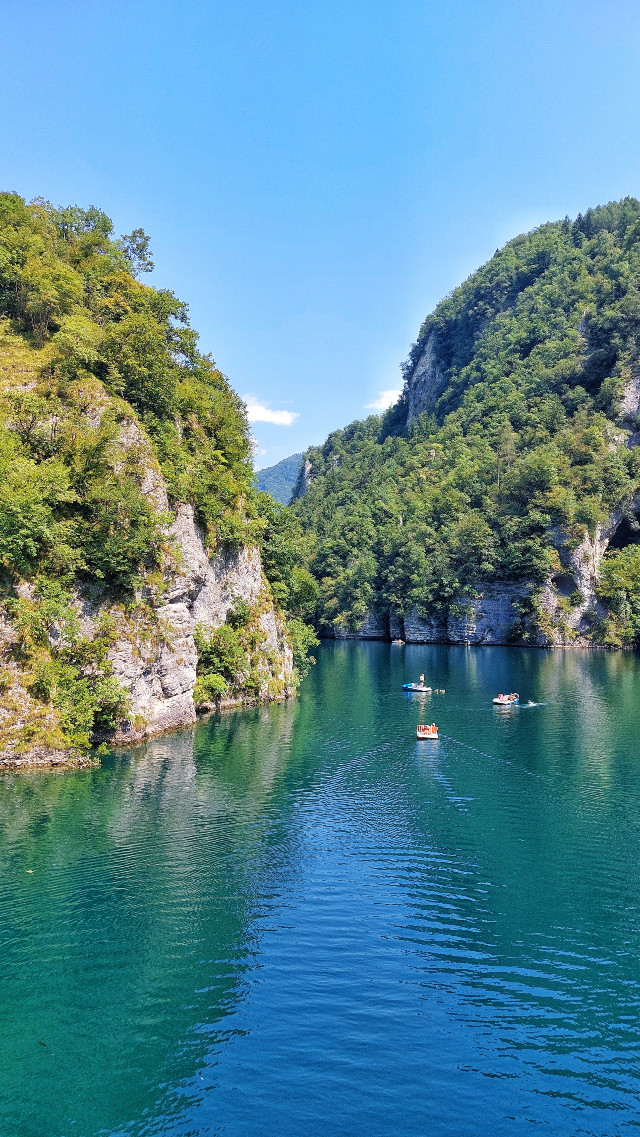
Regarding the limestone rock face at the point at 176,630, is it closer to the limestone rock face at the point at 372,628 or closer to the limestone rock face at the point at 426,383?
the limestone rock face at the point at 372,628

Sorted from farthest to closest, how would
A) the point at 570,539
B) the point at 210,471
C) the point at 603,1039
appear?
the point at 570,539
the point at 210,471
the point at 603,1039

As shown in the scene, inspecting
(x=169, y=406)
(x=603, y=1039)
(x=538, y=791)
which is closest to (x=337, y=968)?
(x=603, y=1039)

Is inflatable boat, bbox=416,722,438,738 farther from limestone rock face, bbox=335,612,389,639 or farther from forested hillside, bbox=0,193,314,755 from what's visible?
limestone rock face, bbox=335,612,389,639

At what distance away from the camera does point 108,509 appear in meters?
34.4

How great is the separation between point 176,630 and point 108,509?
26.2ft

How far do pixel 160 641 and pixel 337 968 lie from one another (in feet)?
78.6

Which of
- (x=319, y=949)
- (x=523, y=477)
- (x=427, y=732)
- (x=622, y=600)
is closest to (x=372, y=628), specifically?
(x=523, y=477)

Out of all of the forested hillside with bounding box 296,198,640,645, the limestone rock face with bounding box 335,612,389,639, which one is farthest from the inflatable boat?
the limestone rock face with bounding box 335,612,389,639

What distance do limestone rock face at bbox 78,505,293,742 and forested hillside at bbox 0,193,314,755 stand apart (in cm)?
12

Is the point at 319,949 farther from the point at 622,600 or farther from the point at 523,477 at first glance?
the point at 523,477

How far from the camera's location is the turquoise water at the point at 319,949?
1140 centimetres

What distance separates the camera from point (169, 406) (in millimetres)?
43156

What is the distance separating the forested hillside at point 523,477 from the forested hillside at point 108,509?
5951 cm

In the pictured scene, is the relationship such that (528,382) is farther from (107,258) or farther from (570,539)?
(107,258)
